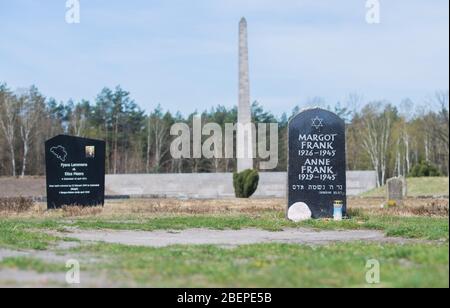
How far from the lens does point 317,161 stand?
65.9 feet

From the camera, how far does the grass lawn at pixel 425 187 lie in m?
44.2

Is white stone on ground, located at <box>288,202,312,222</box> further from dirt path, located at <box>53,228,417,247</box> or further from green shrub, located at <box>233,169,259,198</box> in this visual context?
green shrub, located at <box>233,169,259,198</box>

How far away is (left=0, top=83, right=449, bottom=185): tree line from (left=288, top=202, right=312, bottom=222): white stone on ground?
50.6 m

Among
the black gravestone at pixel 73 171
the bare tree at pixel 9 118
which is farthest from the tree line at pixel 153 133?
the black gravestone at pixel 73 171

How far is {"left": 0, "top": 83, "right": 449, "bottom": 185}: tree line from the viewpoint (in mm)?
Answer: 71312

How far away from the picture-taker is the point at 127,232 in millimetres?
16078

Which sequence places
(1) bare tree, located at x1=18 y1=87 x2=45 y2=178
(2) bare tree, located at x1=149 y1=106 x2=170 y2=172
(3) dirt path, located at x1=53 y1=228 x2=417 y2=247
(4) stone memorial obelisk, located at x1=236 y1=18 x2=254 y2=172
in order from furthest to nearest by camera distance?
(2) bare tree, located at x1=149 y1=106 x2=170 y2=172 < (1) bare tree, located at x1=18 y1=87 x2=45 y2=178 < (4) stone memorial obelisk, located at x1=236 y1=18 x2=254 y2=172 < (3) dirt path, located at x1=53 y1=228 x2=417 y2=247

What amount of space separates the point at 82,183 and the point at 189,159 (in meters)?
57.1

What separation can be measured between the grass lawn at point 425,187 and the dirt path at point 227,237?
1131 inches

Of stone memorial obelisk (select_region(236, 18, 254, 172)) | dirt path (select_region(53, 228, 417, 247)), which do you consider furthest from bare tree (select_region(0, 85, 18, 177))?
dirt path (select_region(53, 228, 417, 247))

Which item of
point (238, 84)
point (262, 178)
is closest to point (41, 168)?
point (262, 178)

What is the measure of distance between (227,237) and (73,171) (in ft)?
38.7

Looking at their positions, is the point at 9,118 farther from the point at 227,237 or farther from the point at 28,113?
the point at 227,237
